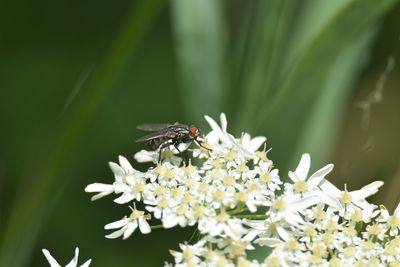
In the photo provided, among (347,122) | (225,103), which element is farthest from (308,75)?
(347,122)

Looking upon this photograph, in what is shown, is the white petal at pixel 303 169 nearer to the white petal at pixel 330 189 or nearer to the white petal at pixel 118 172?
the white petal at pixel 330 189

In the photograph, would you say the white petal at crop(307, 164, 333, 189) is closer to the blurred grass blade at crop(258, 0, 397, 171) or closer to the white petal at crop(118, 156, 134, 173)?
the white petal at crop(118, 156, 134, 173)

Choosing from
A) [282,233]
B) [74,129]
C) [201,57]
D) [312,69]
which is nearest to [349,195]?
[282,233]

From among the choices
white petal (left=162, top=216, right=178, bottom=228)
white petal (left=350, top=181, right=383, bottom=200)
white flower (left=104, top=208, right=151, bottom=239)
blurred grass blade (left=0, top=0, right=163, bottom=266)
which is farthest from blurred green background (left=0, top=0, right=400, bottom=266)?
white petal (left=162, top=216, right=178, bottom=228)

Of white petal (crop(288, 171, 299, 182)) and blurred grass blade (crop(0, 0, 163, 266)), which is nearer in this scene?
white petal (crop(288, 171, 299, 182))

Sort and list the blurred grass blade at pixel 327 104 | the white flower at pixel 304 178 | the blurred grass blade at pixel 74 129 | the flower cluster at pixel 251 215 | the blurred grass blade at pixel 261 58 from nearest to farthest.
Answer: the flower cluster at pixel 251 215, the white flower at pixel 304 178, the blurred grass blade at pixel 74 129, the blurred grass blade at pixel 261 58, the blurred grass blade at pixel 327 104

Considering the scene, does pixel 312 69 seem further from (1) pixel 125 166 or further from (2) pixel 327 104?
(1) pixel 125 166

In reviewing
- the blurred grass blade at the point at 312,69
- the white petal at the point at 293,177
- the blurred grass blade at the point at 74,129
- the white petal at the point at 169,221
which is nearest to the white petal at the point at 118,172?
the white petal at the point at 169,221
